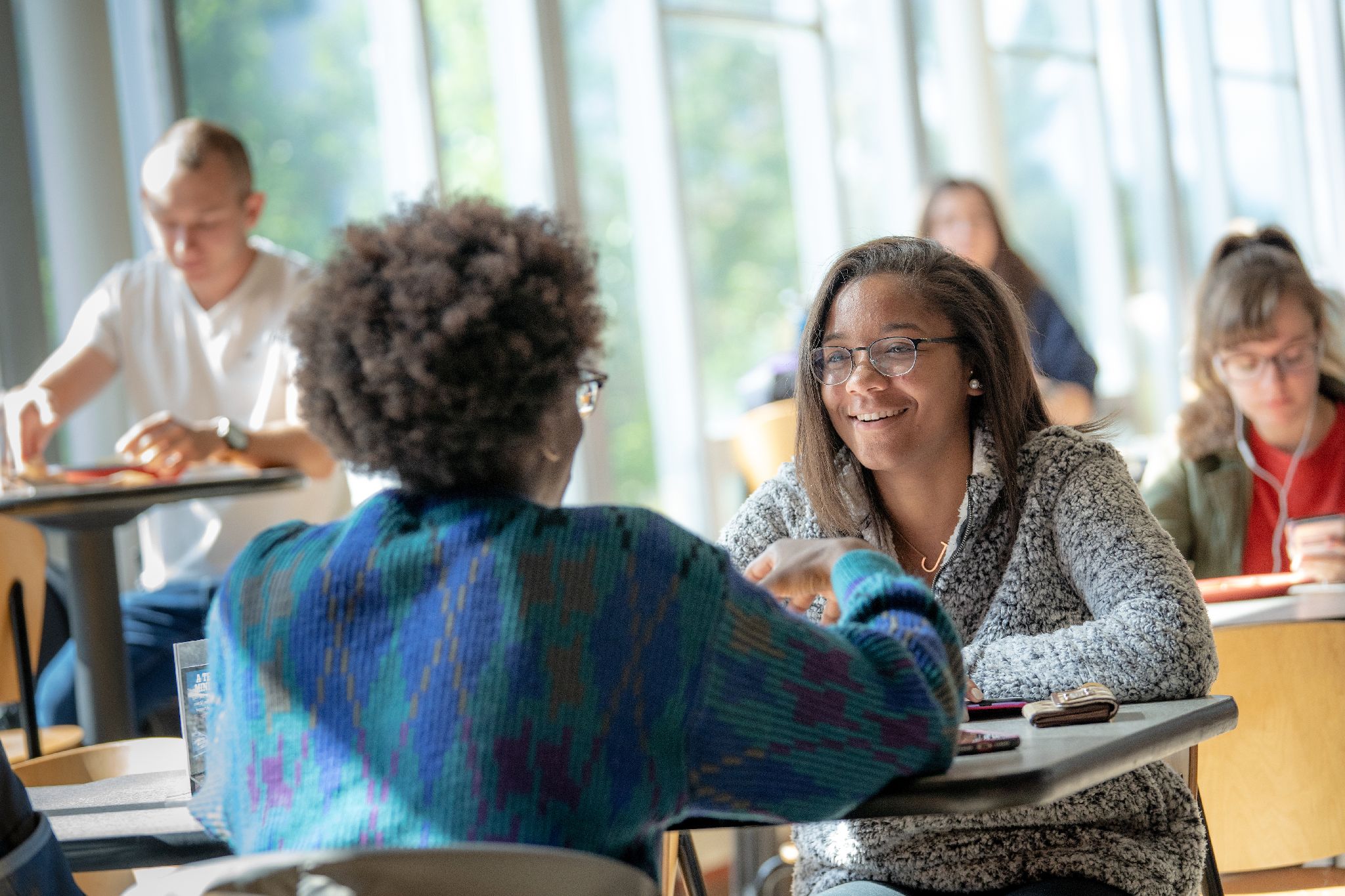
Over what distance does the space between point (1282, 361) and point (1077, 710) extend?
1.72 m

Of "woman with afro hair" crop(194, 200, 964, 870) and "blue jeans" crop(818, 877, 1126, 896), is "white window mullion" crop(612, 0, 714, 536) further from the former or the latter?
"woman with afro hair" crop(194, 200, 964, 870)

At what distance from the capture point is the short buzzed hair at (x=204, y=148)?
129 inches

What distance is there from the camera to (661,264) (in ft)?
18.0

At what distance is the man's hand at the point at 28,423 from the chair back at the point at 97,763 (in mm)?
867

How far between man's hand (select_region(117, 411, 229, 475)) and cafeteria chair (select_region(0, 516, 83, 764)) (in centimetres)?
29

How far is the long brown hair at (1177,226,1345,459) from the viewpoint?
114 inches

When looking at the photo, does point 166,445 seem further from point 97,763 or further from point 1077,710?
point 1077,710

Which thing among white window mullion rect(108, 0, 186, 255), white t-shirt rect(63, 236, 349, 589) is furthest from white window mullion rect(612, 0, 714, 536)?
white t-shirt rect(63, 236, 349, 589)

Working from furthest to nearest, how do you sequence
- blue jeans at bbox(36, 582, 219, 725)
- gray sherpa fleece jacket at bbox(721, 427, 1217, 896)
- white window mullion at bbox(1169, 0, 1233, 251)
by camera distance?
1. white window mullion at bbox(1169, 0, 1233, 251)
2. blue jeans at bbox(36, 582, 219, 725)
3. gray sherpa fleece jacket at bbox(721, 427, 1217, 896)

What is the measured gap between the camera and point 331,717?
1127 mm

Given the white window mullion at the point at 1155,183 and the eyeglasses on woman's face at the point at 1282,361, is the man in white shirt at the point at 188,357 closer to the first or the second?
the eyeglasses on woman's face at the point at 1282,361

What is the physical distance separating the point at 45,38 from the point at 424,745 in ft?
11.1

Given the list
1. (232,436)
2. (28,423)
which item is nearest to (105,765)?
(232,436)

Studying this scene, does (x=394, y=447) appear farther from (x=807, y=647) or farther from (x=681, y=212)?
(x=681, y=212)
